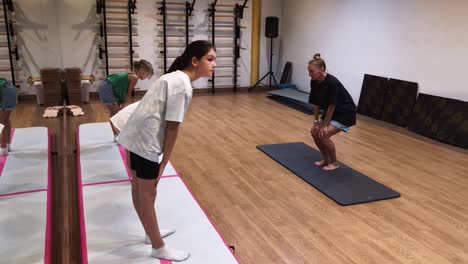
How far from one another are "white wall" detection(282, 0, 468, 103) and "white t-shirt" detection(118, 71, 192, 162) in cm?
464

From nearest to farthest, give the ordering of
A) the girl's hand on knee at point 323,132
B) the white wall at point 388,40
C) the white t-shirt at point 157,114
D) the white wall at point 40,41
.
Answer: the white t-shirt at point 157,114, the white wall at point 40,41, the girl's hand on knee at point 323,132, the white wall at point 388,40

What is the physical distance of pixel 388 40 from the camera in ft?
20.4

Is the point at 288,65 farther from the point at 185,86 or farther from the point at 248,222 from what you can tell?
the point at 185,86

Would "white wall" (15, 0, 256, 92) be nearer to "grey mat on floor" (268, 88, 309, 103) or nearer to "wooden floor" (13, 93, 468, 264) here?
"wooden floor" (13, 93, 468, 264)

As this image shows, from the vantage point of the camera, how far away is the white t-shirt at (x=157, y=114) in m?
1.80

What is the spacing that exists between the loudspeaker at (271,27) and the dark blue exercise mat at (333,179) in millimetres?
4440

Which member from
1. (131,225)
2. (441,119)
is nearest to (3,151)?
(131,225)

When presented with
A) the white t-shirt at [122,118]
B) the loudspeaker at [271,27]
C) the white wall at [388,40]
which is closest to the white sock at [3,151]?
the white t-shirt at [122,118]

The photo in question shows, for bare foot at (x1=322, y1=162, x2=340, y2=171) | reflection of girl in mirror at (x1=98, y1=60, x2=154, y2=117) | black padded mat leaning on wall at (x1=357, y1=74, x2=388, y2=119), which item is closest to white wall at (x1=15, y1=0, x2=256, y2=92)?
reflection of girl in mirror at (x1=98, y1=60, x2=154, y2=117)

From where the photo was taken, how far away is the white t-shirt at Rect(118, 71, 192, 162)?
1803 millimetres

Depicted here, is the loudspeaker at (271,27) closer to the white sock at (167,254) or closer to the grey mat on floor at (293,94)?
the grey mat on floor at (293,94)

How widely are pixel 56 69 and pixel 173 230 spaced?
1512mm

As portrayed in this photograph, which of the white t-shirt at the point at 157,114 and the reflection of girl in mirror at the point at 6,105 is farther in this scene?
the reflection of girl in mirror at the point at 6,105

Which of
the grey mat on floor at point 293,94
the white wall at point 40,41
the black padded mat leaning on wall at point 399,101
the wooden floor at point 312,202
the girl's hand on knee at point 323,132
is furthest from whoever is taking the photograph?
the grey mat on floor at point 293,94
